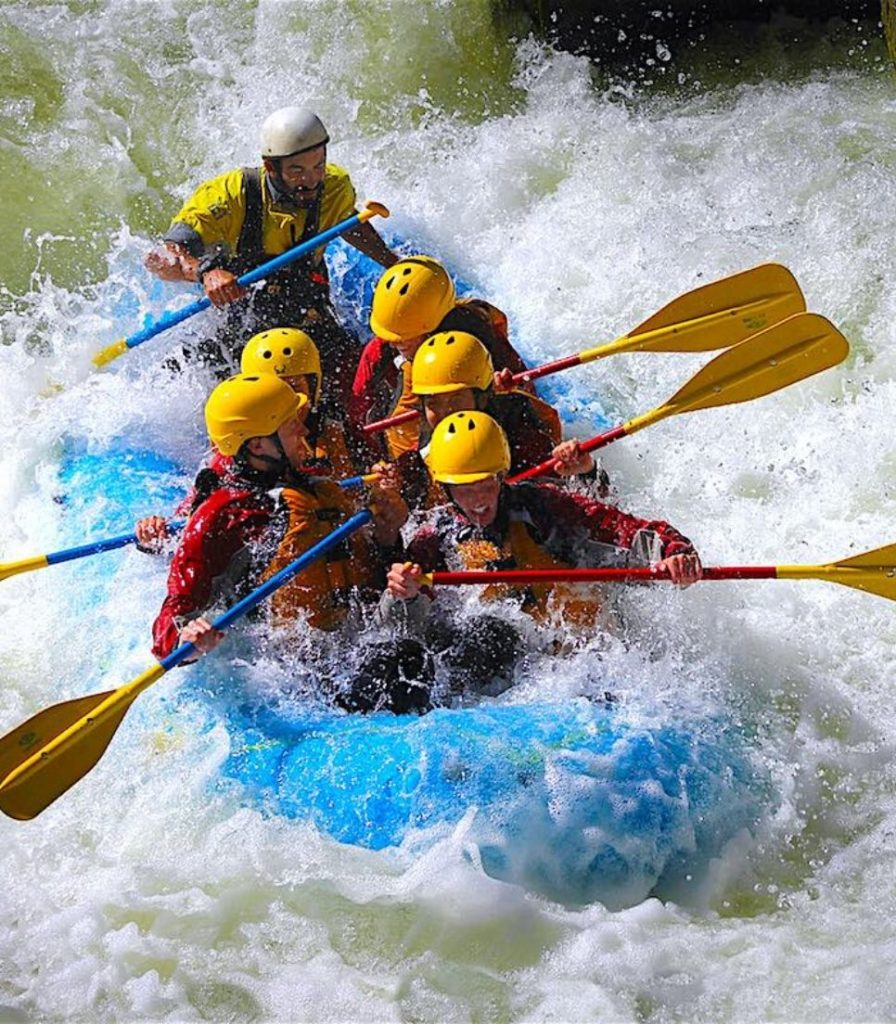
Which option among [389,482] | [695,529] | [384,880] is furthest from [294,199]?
[384,880]

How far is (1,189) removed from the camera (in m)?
6.86

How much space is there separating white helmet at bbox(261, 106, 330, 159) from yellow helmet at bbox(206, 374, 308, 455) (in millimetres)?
1279

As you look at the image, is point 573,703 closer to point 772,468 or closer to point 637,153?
point 772,468

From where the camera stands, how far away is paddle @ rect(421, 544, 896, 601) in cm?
350

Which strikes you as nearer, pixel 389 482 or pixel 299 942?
pixel 299 942

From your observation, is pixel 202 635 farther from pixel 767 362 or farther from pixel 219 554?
pixel 767 362

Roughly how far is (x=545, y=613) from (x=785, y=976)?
3.52 ft

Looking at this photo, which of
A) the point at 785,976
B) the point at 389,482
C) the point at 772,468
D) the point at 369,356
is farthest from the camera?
the point at 772,468

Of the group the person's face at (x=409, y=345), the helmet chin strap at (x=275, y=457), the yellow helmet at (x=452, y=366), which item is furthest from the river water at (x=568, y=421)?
the person's face at (x=409, y=345)

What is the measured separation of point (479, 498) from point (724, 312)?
4.77 feet

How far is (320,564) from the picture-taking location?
3666 millimetres

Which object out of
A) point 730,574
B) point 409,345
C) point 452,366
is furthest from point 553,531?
point 409,345

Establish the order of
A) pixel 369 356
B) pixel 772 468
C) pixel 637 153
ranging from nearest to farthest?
pixel 369 356 → pixel 772 468 → pixel 637 153

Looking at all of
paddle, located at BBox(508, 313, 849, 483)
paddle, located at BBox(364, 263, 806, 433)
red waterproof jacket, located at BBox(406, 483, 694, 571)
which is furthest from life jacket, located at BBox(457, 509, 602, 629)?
paddle, located at BBox(364, 263, 806, 433)
